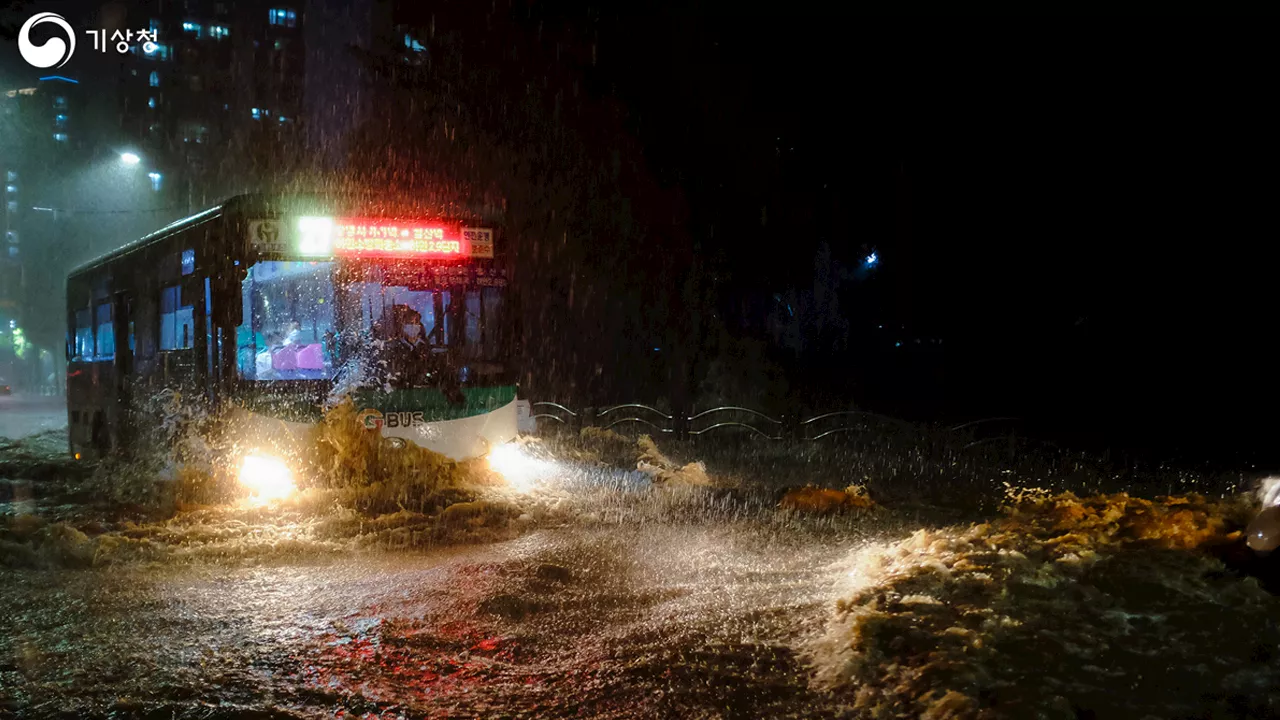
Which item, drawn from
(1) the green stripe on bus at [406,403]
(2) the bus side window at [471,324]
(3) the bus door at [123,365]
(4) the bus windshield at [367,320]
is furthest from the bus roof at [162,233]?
(2) the bus side window at [471,324]

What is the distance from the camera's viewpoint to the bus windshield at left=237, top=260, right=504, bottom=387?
389 inches

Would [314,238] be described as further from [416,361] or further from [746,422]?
[746,422]

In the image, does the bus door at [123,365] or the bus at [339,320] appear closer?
the bus at [339,320]

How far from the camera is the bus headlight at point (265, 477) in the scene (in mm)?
10195

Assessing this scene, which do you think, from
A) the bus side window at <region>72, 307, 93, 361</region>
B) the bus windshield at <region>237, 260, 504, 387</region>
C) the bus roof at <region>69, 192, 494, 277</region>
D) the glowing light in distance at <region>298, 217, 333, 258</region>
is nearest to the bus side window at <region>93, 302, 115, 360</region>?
the bus side window at <region>72, 307, 93, 361</region>

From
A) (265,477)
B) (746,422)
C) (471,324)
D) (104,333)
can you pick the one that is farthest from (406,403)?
(746,422)

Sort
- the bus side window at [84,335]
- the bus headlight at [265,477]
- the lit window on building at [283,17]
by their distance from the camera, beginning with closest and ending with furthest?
the bus headlight at [265,477], the bus side window at [84,335], the lit window on building at [283,17]

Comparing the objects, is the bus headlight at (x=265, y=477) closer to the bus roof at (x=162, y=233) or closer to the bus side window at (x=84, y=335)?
the bus roof at (x=162, y=233)

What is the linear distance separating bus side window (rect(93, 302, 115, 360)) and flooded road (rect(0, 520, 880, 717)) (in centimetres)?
773

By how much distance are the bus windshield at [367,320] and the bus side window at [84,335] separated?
8.08 m

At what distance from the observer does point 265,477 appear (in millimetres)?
→ 10312

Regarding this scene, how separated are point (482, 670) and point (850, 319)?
2075 centimetres

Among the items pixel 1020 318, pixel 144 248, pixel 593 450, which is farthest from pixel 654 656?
pixel 1020 318

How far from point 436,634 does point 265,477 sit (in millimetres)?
5386
